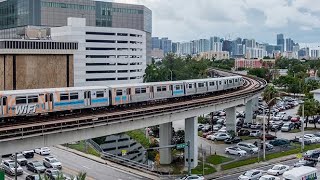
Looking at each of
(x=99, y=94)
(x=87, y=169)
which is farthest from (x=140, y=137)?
(x=99, y=94)

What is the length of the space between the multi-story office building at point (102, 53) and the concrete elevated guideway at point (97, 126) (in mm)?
65968

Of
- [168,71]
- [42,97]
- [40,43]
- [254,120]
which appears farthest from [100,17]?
[42,97]

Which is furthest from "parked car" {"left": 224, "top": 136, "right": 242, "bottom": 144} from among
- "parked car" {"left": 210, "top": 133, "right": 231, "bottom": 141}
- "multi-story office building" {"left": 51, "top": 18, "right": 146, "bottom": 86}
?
"multi-story office building" {"left": 51, "top": 18, "right": 146, "bottom": 86}

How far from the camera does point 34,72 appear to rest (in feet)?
328

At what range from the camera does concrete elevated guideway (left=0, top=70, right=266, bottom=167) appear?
3453cm

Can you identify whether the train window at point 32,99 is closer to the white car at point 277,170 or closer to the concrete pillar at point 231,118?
the white car at point 277,170

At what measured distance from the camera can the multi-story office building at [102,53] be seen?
4744 inches

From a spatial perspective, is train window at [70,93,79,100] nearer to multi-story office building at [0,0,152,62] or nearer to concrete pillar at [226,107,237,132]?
concrete pillar at [226,107,237,132]

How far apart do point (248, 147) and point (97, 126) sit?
3146cm

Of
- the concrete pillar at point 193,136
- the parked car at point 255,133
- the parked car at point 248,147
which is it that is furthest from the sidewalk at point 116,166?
the parked car at point 255,133

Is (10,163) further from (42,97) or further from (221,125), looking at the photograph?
(221,125)

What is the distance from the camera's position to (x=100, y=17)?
164250mm

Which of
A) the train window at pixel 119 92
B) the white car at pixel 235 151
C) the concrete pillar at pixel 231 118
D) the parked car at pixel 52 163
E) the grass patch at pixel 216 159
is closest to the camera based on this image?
the train window at pixel 119 92

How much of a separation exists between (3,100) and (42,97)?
4.11 m
